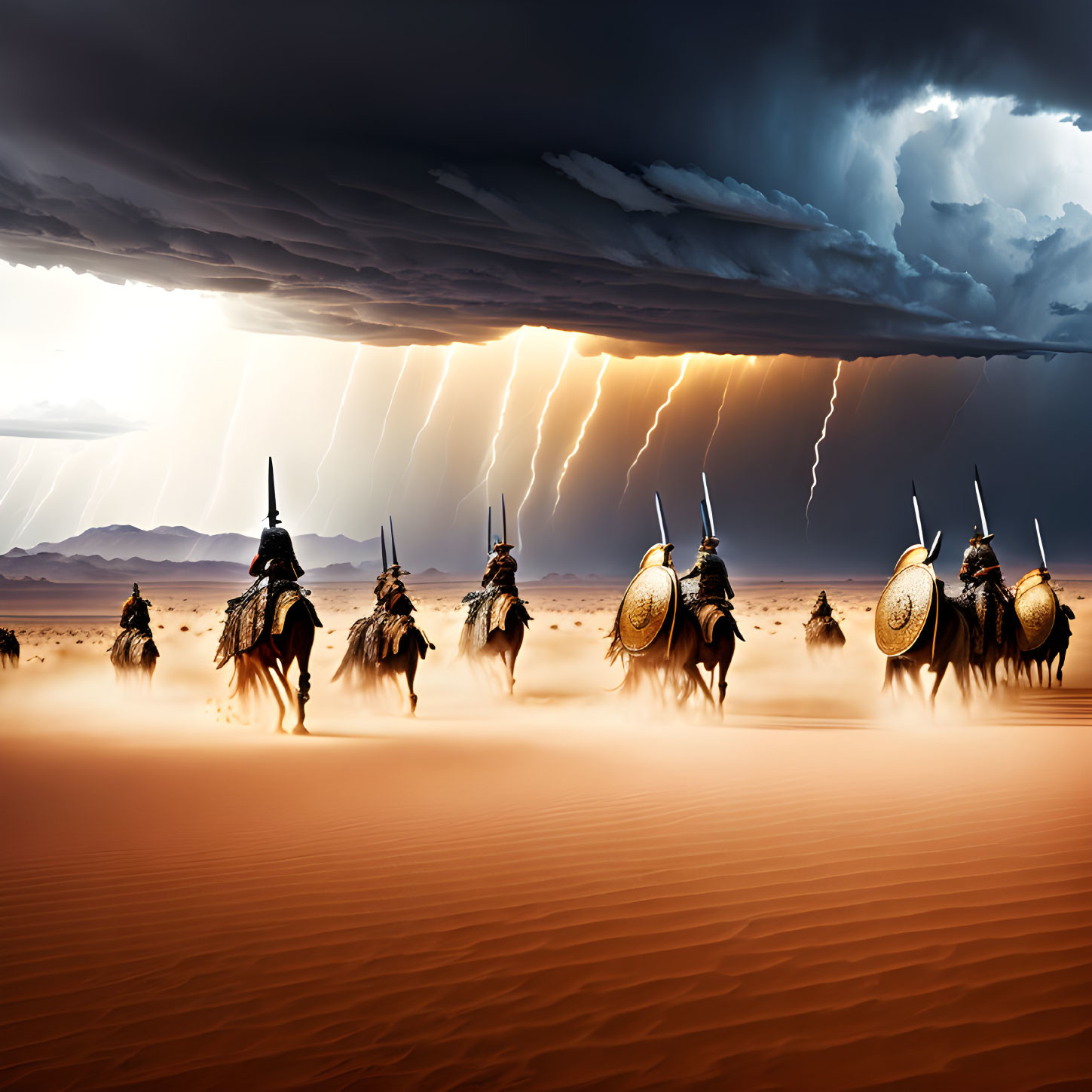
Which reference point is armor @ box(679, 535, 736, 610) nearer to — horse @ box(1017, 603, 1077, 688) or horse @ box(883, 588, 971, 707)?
horse @ box(883, 588, 971, 707)

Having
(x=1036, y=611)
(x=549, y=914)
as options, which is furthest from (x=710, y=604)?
(x=549, y=914)

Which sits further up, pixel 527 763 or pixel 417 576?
pixel 417 576

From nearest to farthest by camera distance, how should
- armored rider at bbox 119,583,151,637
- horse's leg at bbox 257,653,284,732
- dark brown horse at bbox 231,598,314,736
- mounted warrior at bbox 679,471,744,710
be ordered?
dark brown horse at bbox 231,598,314,736
horse's leg at bbox 257,653,284,732
mounted warrior at bbox 679,471,744,710
armored rider at bbox 119,583,151,637

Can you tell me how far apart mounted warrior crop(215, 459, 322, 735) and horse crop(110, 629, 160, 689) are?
17.2 ft

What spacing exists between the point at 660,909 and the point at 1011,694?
13960 mm

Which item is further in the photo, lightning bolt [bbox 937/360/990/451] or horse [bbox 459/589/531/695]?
lightning bolt [bbox 937/360/990/451]

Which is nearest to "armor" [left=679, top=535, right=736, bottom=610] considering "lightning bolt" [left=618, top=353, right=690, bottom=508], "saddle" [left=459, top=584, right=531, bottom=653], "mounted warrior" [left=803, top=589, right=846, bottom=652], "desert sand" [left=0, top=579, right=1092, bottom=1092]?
"desert sand" [left=0, top=579, right=1092, bottom=1092]

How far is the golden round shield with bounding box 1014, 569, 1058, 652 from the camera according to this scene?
1684 cm

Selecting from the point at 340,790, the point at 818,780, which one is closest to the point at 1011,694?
the point at 818,780

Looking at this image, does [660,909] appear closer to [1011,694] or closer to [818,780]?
[818,780]

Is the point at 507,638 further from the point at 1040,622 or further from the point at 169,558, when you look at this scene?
the point at 169,558

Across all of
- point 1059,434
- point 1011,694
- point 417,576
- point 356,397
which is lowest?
point 1011,694

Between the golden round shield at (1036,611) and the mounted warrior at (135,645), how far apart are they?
54.0 feet

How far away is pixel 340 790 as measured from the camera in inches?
292
